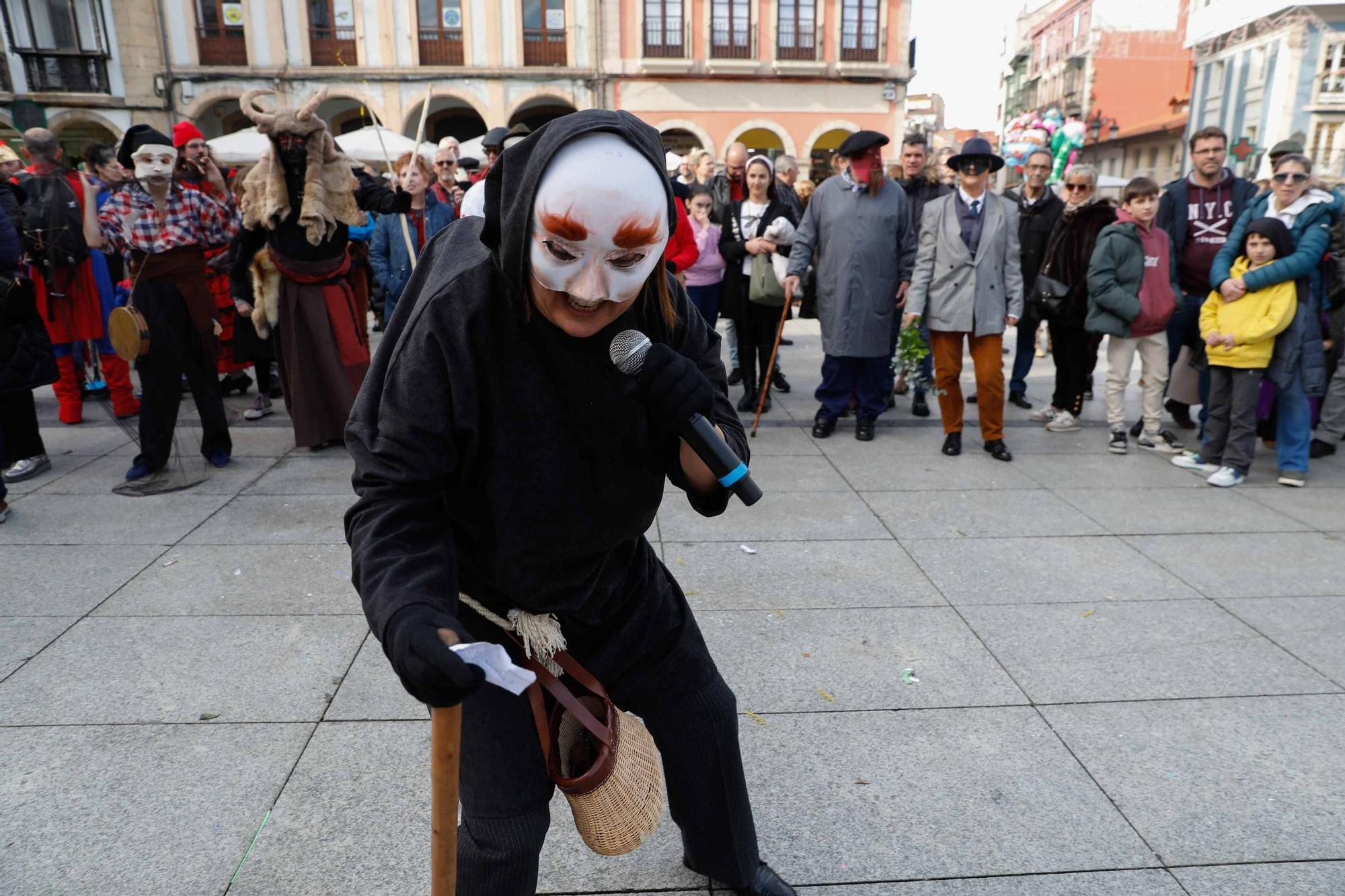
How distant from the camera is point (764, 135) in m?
27.4

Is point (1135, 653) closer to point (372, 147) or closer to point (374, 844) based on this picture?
point (374, 844)

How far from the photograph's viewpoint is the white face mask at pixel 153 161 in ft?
17.2

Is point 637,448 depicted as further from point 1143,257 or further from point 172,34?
point 172,34

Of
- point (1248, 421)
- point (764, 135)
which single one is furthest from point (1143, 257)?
point (764, 135)

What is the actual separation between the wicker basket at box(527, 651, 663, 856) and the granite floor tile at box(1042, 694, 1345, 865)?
4.93ft

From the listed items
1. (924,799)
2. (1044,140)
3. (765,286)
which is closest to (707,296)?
(765,286)

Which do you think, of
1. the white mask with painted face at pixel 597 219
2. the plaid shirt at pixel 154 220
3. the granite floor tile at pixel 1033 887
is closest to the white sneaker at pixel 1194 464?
the granite floor tile at pixel 1033 887

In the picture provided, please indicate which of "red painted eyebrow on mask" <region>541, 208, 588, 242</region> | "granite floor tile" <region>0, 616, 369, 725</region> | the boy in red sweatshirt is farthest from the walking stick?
"red painted eyebrow on mask" <region>541, 208, 588, 242</region>

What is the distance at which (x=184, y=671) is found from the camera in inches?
130

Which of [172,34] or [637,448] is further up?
[172,34]

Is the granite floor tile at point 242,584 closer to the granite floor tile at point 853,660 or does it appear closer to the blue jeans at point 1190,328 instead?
the granite floor tile at point 853,660

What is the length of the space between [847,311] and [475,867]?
17.2 feet

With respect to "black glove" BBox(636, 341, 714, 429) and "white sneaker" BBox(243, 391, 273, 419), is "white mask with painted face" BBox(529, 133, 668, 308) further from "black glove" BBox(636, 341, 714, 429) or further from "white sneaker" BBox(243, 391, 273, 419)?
"white sneaker" BBox(243, 391, 273, 419)

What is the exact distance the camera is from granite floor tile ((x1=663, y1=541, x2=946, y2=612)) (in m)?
3.93
